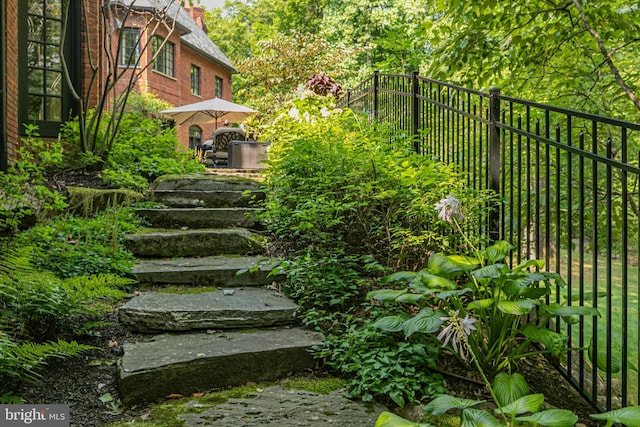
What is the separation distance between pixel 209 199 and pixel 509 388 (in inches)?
145

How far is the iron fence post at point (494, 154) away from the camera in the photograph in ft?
10.1

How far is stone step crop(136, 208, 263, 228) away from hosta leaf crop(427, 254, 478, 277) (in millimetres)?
2331

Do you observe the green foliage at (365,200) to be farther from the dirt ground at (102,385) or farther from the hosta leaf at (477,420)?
the hosta leaf at (477,420)

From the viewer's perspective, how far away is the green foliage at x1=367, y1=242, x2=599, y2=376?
2.16 m

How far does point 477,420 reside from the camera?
163 cm

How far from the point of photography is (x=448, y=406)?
68.1 inches

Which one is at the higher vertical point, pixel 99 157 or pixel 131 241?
pixel 99 157

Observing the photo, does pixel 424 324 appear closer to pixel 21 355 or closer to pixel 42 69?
pixel 21 355

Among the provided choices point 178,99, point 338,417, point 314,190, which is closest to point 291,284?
point 314,190

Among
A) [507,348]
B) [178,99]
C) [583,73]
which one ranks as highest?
[178,99]

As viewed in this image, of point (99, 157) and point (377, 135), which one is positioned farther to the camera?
point (99, 157)

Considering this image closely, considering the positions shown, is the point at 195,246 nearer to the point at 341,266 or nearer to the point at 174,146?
the point at 341,266

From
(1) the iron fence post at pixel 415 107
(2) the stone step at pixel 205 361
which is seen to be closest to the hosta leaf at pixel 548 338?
(2) the stone step at pixel 205 361

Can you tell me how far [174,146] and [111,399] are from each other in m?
5.39
